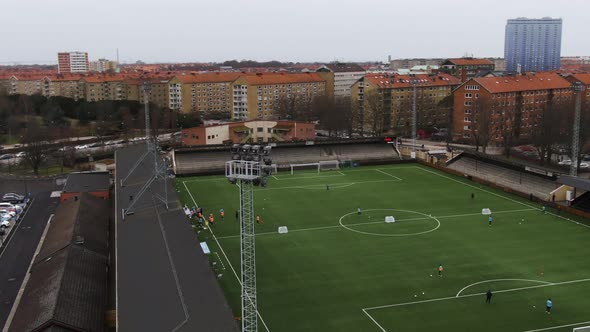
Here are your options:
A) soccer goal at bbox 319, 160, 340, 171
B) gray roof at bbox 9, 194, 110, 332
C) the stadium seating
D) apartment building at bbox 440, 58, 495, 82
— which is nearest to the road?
gray roof at bbox 9, 194, 110, 332

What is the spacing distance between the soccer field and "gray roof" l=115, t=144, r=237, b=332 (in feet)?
7.63

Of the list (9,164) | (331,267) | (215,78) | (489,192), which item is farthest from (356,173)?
(215,78)

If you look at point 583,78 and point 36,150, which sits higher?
point 583,78

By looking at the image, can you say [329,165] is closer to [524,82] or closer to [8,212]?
[8,212]

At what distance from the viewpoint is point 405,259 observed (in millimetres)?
25297

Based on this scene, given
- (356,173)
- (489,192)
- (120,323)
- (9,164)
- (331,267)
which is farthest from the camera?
(9,164)

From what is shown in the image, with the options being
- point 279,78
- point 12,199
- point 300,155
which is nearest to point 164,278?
point 12,199

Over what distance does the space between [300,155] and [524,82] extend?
97.2 feet

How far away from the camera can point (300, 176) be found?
1781 inches

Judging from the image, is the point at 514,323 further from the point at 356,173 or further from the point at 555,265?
the point at 356,173

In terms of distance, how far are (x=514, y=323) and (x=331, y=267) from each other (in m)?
7.83

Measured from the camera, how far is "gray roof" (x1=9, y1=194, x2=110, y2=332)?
1705cm

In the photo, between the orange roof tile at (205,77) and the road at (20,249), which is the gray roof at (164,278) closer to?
the road at (20,249)

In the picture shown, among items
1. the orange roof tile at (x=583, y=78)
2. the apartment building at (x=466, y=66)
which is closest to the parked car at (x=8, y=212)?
the orange roof tile at (x=583, y=78)
